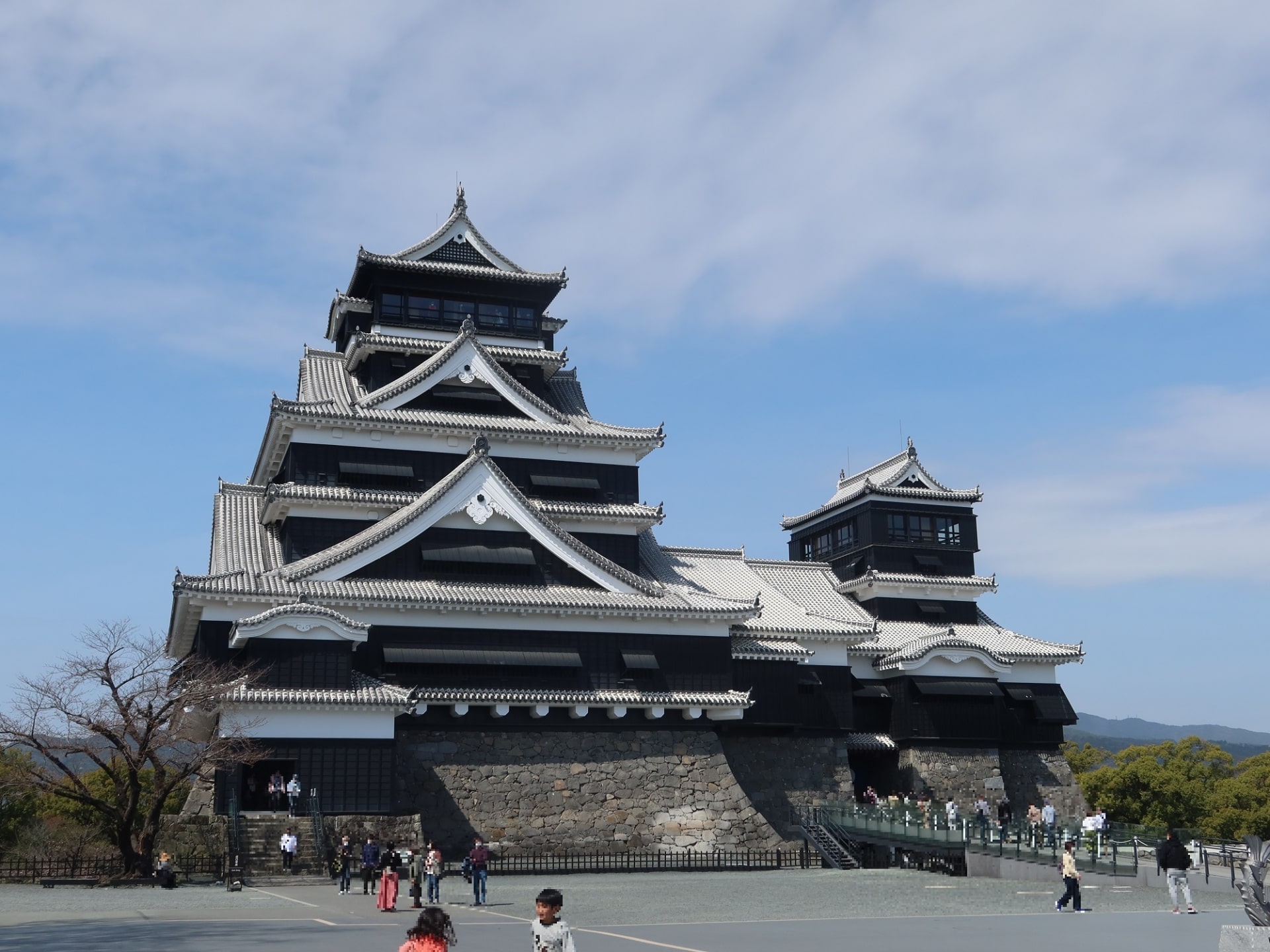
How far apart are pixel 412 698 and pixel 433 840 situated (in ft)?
Answer: 12.2

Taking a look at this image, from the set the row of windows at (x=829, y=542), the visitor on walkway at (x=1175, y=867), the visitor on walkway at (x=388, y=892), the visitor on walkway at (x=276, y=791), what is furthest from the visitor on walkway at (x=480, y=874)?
the row of windows at (x=829, y=542)

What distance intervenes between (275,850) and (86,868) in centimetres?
420

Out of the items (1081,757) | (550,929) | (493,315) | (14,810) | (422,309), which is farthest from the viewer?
(1081,757)

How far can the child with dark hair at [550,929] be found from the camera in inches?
375

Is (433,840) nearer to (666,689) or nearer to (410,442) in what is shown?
(666,689)

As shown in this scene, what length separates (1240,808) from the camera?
56.2 metres

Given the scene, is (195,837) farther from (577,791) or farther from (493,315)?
(493,315)

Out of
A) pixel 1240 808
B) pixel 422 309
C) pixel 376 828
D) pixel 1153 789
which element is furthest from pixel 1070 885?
pixel 1240 808

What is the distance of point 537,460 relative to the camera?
4000 cm

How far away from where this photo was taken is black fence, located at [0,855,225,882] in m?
27.4

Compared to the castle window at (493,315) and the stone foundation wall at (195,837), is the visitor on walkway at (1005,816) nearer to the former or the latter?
the stone foundation wall at (195,837)

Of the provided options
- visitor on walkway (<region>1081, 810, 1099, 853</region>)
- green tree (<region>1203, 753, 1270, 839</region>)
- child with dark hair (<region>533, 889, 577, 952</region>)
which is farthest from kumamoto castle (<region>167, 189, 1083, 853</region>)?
child with dark hair (<region>533, 889, 577, 952</region>)

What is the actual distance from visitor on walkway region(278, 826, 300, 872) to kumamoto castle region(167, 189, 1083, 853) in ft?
6.16

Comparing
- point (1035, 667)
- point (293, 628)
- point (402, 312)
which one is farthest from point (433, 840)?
point (1035, 667)
